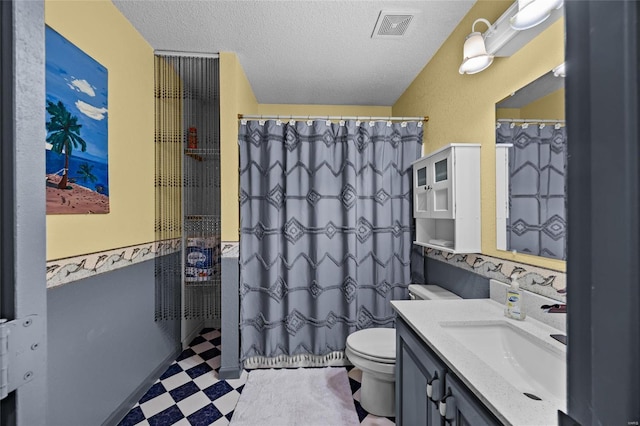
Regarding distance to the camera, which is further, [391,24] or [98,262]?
[391,24]

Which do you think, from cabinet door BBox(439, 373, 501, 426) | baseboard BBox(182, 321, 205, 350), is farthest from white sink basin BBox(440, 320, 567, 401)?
baseboard BBox(182, 321, 205, 350)

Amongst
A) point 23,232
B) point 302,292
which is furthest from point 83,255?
point 302,292

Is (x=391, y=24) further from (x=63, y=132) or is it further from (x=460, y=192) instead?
(x=63, y=132)

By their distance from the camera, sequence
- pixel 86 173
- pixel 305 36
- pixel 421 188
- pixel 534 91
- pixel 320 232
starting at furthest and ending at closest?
1. pixel 320 232
2. pixel 421 188
3. pixel 305 36
4. pixel 86 173
5. pixel 534 91

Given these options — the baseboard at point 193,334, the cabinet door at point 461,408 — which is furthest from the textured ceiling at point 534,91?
the baseboard at point 193,334

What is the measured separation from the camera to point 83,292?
56.4 inches

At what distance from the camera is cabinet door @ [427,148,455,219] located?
5.46 ft

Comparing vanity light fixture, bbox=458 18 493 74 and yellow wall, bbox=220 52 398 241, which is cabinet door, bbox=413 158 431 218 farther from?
yellow wall, bbox=220 52 398 241

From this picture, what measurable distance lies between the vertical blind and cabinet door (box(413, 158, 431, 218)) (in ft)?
5.13

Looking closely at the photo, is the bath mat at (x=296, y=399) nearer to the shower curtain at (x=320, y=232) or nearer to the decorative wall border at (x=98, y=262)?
the shower curtain at (x=320, y=232)

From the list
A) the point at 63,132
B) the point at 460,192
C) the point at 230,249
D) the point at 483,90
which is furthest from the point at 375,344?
the point at 63,132

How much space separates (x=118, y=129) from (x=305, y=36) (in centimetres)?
138

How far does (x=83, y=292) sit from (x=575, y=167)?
194 cm

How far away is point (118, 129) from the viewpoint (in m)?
1.71
